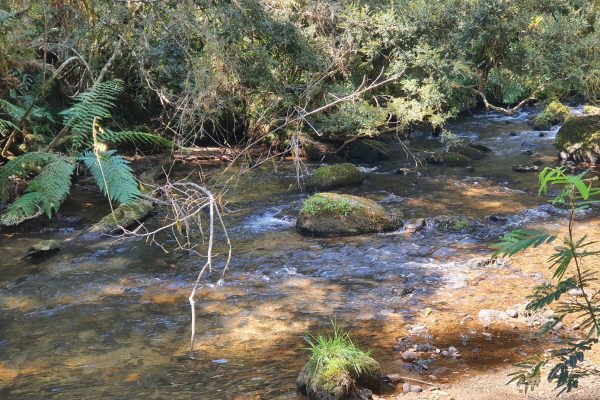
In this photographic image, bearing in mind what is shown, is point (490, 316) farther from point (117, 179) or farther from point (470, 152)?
point (470, 152)

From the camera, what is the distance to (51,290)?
22.5 feet

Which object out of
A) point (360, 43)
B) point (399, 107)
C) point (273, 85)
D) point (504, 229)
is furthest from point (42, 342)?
point (360, 43)

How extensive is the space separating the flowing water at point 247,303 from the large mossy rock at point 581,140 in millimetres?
4251

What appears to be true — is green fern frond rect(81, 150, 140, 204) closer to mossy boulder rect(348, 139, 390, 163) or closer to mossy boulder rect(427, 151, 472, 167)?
mossy boulder rect(348, 139, 390, 163)

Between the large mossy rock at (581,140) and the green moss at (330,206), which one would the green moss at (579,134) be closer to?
the large mossy rock at (581,140)

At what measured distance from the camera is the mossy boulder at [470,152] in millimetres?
14680

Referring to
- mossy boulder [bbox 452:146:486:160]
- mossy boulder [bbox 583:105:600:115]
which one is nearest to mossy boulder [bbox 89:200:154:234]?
mossy boulder [bbox 452:146:486:160]

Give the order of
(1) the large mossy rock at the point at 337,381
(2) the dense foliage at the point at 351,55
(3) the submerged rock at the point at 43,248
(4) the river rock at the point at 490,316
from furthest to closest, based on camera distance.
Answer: (2) the dense foliage at the point at 351,55 < (3) the submerged rock at the point at 43,248 < (4) the river rock at the point at 490,316 < (1) the large mossy rock at the point at 337,381

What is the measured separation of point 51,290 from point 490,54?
11.5 metres

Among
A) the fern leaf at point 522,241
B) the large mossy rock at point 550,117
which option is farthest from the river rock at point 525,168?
the fern leaf at point 522,241

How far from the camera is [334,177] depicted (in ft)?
39.7

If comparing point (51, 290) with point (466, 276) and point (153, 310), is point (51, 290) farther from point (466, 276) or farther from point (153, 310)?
point (466, 276)

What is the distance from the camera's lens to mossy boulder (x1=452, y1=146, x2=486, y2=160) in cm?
1468

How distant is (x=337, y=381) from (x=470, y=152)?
1157 centimetres
